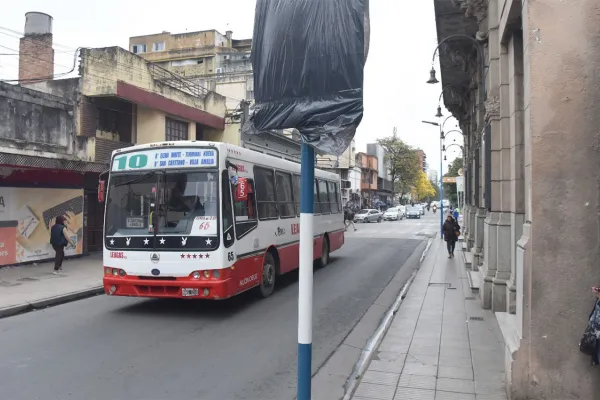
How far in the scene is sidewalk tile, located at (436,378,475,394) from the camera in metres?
5.07

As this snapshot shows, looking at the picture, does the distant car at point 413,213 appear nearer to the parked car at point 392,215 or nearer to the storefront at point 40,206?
the parked car at point 392,215

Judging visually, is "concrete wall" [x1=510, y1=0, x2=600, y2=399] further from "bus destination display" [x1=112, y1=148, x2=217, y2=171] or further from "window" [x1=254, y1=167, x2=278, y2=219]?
"window" [x1=254, y1=167, x2=278, y2=219]

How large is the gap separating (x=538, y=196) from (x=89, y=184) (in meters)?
15.6

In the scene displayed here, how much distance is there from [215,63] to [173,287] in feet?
126

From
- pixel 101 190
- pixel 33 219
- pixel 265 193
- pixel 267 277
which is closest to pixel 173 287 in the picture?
pixel 101 190

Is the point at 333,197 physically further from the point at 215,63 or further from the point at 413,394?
the point at 215,63

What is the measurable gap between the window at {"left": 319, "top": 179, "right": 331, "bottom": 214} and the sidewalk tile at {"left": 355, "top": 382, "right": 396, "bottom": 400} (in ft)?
33.4

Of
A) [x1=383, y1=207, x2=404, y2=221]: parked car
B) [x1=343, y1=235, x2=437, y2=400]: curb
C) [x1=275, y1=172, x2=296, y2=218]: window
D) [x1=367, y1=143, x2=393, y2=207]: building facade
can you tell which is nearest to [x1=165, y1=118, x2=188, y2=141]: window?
[x1=275, y1=172, x2=296, y2=218]: window

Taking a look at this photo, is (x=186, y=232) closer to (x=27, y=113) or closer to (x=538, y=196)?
(x=538, y=196)

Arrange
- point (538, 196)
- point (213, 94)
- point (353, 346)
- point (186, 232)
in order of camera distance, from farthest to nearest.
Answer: point (213, 94)
point (186, 232)
point (353, 346)
point (538, 196)

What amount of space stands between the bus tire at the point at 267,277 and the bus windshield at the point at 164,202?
2.39 metres

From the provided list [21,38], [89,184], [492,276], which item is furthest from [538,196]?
[21,38]

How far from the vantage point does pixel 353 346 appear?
282 inches

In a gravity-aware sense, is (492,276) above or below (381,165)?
below
